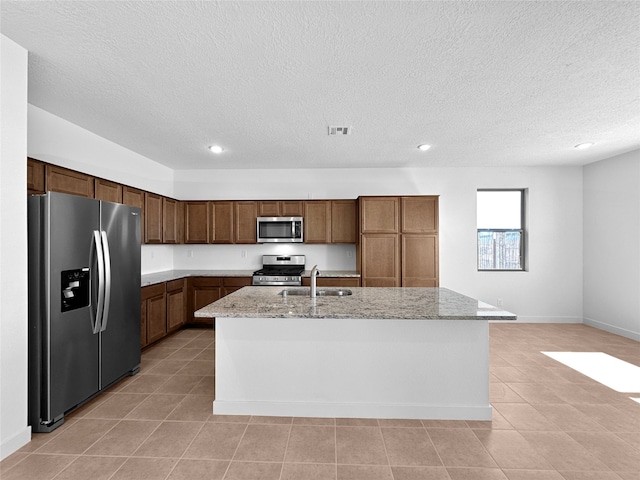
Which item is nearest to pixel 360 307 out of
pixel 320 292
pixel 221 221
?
pixel 320 292

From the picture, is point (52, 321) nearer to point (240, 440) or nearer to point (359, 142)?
point (240, 440)

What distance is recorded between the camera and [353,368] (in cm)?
260

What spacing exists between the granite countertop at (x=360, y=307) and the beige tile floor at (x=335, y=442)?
850 millimetres

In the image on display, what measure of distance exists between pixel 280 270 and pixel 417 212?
2386mm

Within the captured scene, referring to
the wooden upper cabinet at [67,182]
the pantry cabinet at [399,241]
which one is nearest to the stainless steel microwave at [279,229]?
the pantry cabinet at [399,241]

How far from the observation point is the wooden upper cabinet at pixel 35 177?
263cm

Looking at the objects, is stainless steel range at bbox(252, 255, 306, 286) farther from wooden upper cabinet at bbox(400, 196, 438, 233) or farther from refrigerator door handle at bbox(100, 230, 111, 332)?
refrigerator door handle at bbox(100, 230, 111, 332)

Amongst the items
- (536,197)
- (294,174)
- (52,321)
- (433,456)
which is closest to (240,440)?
(433,456)

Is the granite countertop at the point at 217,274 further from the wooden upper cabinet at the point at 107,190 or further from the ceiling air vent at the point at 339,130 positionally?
the ceiling air vent at the point at 339,130

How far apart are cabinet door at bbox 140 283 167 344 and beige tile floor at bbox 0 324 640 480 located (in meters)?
1.09

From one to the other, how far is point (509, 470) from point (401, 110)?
285cm

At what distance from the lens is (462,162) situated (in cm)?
521

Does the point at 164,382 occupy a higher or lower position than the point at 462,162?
lower

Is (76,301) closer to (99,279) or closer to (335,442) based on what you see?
(99,279)
